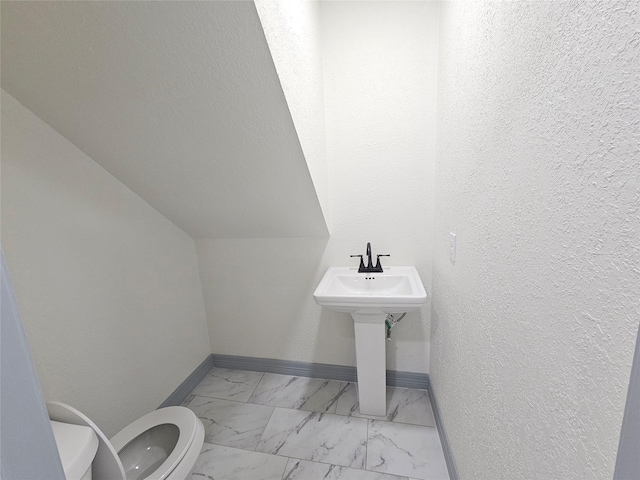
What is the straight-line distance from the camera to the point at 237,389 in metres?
1.91

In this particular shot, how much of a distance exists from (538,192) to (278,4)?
991 mm

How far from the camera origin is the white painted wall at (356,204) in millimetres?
1463

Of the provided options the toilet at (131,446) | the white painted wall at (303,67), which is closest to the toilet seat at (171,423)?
the toilet at (131,446)

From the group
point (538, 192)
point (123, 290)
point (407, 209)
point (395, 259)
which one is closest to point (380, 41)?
point (407, 209)

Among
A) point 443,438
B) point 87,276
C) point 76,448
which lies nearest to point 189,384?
point 87,276

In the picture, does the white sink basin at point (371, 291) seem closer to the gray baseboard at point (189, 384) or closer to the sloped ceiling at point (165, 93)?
the sloped ceiling at point (165, 93)

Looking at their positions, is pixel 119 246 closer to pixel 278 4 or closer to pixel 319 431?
pixel 278 4

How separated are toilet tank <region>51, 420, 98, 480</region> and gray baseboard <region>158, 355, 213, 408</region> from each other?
92cm

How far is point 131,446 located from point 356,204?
159cm

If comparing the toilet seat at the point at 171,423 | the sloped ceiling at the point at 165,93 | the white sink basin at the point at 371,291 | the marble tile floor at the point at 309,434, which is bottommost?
the marble tile floor at the point at 309,434

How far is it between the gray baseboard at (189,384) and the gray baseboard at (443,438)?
62.5 inches

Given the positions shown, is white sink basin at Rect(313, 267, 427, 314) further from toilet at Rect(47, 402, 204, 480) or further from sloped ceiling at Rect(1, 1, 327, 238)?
toilet at Rect(47, 402, 204, 480)

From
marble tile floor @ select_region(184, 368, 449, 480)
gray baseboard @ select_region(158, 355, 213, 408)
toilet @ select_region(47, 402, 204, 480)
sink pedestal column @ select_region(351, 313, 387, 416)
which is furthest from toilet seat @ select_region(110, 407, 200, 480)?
sink pedestal column @ select_region(351, 313, 387, 416)

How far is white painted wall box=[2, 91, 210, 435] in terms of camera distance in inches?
41.9
